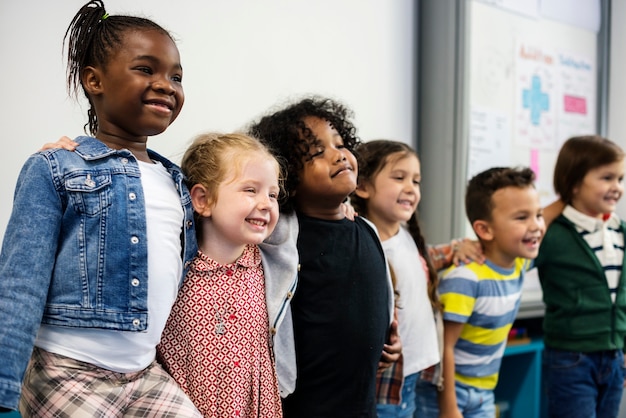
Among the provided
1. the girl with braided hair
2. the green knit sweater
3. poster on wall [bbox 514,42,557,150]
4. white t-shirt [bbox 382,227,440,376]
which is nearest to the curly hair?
the girl with braided hair

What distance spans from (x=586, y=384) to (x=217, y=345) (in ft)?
5.03

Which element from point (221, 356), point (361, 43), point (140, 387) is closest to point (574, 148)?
point (361, 43)

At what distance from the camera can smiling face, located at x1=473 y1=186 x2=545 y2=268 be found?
2.08m

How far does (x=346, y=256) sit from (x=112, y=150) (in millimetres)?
581

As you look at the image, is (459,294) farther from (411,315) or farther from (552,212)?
(552,212)

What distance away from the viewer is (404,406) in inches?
74.0

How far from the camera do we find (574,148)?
2516mm

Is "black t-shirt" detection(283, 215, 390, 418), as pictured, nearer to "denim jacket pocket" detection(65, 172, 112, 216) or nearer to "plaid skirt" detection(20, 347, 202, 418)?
"plaid skirt" detection(20, 347, 202, 418)

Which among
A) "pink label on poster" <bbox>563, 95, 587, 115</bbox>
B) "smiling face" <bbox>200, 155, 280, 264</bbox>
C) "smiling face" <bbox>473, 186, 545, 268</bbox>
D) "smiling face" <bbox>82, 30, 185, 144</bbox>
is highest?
"pink label on poster" <bbox>563, 95, 587, 115</bbox>

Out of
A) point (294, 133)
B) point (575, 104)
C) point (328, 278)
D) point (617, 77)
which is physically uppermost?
point (617, 77)

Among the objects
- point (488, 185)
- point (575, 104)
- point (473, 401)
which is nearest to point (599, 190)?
point (488, 185)

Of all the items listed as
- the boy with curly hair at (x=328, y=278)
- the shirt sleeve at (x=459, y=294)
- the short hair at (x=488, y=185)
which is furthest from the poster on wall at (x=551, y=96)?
the boy with curly hair at (x=328, y=278)

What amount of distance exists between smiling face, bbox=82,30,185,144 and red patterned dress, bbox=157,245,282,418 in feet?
0.95

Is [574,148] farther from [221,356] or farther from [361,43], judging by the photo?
[221,356]
